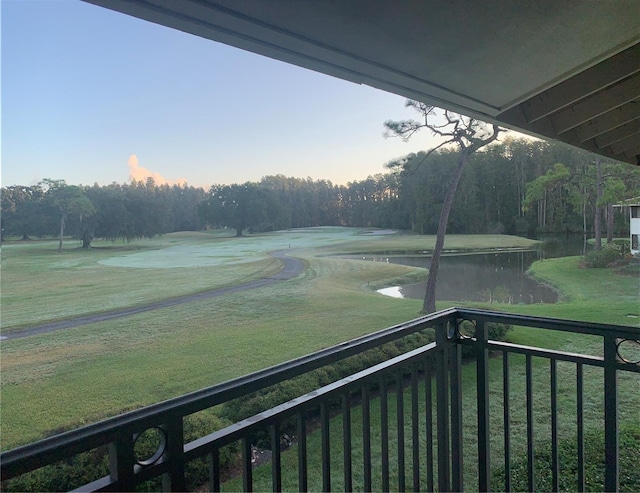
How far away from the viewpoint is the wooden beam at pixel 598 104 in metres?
1.80

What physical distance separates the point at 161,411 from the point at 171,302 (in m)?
4.75

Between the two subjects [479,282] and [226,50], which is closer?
[226,50]

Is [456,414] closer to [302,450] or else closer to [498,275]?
[302,450]

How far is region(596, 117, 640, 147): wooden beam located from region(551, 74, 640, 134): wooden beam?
0.45 meters

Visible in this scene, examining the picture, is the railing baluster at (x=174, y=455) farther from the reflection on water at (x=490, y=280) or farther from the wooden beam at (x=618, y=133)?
the reflection on water at (x=490, y=280)

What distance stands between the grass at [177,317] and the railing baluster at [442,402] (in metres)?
2.93

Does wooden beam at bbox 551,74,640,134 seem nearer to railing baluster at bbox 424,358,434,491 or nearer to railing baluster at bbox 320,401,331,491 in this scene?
railing baluster at bbox 424,358,434,491

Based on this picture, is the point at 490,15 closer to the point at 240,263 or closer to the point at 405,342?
the point at 405,342

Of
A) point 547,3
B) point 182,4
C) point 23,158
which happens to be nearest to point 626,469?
point 547,3

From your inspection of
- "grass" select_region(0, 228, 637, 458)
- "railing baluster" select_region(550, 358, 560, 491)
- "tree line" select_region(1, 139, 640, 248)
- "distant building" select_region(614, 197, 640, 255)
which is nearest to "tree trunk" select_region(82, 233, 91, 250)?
"grass" select_region(0, 228, 637, 458)

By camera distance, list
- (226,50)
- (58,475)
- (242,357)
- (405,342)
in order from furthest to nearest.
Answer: (226,50)
(242,357)
(405,342)
(58,475)

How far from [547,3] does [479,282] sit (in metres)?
5.89

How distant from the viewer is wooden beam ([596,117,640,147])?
229 cm

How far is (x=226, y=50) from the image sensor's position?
5141mm
